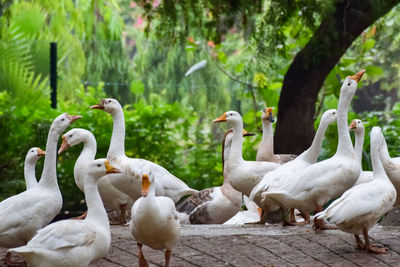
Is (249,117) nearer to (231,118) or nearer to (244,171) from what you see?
(231,118)

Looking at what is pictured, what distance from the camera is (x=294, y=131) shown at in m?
9.59

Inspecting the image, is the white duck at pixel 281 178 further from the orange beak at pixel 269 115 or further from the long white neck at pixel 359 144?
the orange beak at pixel 269 115

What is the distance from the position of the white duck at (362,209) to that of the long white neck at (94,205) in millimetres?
1920

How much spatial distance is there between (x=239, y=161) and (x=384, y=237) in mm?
1785

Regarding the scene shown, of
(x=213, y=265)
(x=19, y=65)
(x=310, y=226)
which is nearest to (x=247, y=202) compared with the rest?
(x=310, y=226)

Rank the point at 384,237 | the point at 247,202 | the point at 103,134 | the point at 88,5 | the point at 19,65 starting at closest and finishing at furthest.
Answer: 1. the point at 384,237
2. the point at 247,202
3. the point at 103,134
4. the point at 19,65
5. the point at 88,5

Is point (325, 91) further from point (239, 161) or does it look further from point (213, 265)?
point (213, 265)

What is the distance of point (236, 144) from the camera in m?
7.93

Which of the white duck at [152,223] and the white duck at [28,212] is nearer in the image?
the white duck at [152,223]

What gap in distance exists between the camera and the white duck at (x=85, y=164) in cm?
734

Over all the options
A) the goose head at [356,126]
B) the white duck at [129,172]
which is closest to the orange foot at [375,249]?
the goose head at [356,126]

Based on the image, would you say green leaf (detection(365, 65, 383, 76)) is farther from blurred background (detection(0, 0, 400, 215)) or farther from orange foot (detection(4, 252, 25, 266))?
orange foot (detection(4, 252, 25, 266))

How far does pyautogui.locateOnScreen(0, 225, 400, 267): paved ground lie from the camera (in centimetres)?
589

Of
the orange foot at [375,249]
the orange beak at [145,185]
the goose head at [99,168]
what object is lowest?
the orange foot at [375,249]
